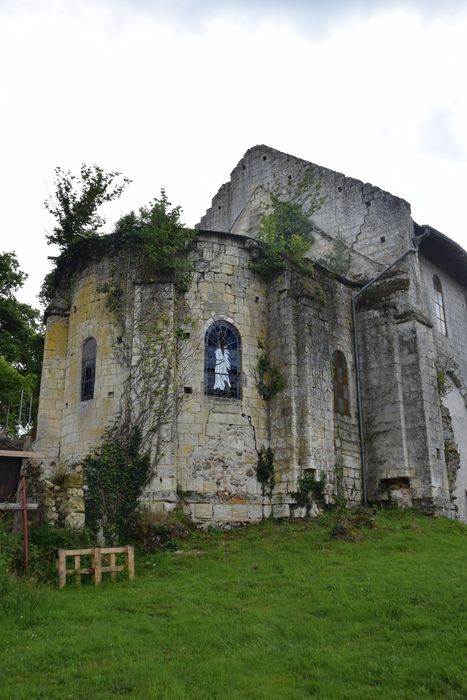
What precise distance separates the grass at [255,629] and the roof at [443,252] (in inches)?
393

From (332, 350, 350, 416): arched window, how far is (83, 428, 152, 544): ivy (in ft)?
18.2

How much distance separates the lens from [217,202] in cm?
2438

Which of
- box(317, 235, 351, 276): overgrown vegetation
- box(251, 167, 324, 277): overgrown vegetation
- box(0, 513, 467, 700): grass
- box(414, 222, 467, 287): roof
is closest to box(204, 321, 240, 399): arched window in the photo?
box(0, 513, 467, 700): grass

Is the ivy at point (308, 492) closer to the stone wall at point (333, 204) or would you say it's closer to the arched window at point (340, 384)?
the arched window at point (340, 384)

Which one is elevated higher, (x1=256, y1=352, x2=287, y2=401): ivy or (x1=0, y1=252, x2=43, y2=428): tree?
(x1=0, y1=252, x2=43, y2=428): tree

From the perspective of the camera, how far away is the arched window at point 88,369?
16562 millimetres

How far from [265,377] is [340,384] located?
2510 millimetres

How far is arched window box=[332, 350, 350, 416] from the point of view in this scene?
18.0m

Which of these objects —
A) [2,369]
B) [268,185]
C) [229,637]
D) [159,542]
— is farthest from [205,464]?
[2,369]

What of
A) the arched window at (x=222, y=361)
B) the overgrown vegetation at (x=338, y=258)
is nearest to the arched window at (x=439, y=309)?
the overgrown vegetation at (x=338, y=258)

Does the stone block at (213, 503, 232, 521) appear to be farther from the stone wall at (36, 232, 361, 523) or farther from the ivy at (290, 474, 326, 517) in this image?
the ivy at (290, 474, 326, 517)

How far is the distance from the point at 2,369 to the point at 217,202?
31.8 ft

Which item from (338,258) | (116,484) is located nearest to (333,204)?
(338,258)

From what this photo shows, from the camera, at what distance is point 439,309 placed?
21891 mm
